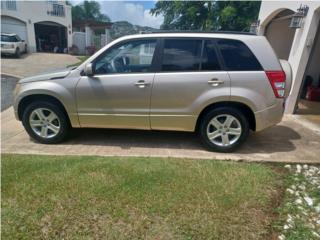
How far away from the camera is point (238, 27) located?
948 inches

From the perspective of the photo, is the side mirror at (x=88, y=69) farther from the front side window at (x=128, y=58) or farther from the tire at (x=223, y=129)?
the tire at (x=223, y=129)

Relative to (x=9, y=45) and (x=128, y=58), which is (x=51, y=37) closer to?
(x=9, y=45)

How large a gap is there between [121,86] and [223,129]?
5.86ft

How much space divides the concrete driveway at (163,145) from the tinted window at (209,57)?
1.38 meters

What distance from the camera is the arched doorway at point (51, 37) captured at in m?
26.5

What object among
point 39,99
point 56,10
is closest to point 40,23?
point 56,10

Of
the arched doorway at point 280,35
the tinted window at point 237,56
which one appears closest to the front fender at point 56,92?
the tinted window at point 237,56

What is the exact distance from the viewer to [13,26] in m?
23.8

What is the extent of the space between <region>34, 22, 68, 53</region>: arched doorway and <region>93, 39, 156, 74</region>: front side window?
25437 mm

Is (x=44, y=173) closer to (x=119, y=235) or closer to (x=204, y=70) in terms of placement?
(x=119, y=235)

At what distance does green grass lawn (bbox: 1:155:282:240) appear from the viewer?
2377mm

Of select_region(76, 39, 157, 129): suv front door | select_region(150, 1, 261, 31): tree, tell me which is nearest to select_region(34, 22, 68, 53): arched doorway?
select_region(150, 1, 261, 31): tree

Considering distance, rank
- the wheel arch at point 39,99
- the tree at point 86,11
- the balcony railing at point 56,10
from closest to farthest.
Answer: the wheel arch at point 39,99 < the balcony railing at point 56,10 < the tree at point 86,11

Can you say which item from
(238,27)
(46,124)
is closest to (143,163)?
(46,124)
